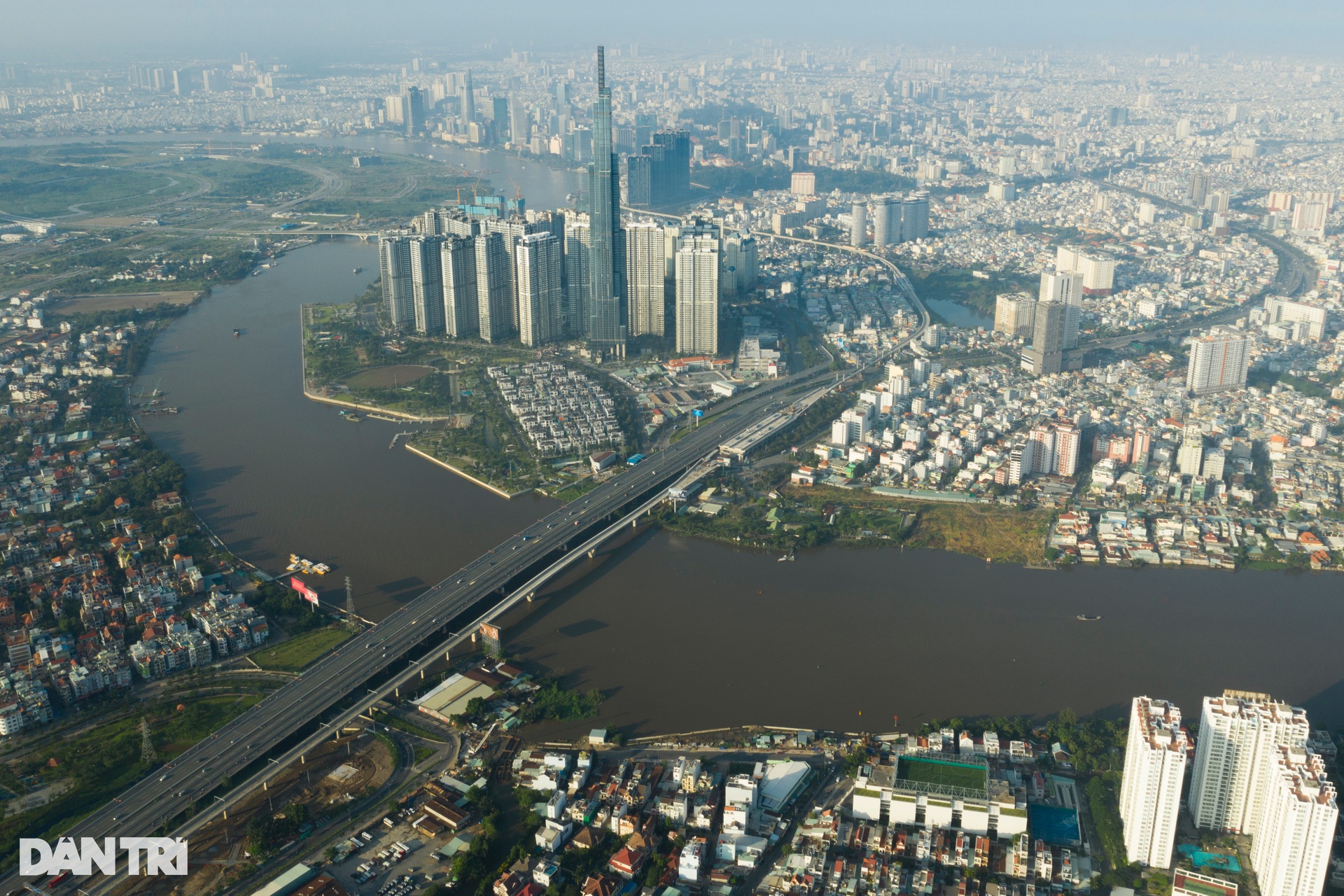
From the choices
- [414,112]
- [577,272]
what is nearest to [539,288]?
[577,272]

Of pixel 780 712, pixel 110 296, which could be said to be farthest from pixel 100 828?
pixel 110 296

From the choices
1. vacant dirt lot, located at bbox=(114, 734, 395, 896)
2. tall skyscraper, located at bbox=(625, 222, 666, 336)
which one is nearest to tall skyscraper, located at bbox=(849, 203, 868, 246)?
tall skyscraper, located at bbox=(625, 222, 666, 336)

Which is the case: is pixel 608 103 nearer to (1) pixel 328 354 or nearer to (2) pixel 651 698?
(1) pixel 328 354

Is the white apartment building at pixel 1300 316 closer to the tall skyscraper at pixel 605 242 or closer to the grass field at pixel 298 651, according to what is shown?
the tall skyscraper at pixel 605 242

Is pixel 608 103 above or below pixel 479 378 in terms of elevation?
above

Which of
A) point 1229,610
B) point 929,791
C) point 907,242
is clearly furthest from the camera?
point 907,242

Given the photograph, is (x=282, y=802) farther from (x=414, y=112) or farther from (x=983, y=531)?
(x=414, y=112)

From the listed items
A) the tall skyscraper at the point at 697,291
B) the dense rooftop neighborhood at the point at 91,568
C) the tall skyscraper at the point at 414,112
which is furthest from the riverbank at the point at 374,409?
the tall skyscraper at the point at 414,112
